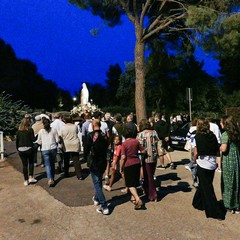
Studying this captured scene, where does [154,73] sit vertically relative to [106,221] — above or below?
above

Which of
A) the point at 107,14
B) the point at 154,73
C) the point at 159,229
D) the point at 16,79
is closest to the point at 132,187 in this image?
the point at 159,229

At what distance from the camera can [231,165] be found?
633cm

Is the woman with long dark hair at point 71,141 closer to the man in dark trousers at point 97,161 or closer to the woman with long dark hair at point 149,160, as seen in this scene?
the woman with long dark hair at point 149,160

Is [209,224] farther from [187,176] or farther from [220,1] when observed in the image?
[220,1]

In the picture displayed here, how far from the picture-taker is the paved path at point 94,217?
5.42 metres

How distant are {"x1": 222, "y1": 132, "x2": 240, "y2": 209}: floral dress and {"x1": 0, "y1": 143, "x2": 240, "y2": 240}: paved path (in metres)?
0.28

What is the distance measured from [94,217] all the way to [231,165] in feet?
8.39

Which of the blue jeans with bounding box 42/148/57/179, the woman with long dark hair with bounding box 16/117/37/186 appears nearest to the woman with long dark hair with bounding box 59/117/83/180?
the blue jeans with bounding box 42/148/57/179

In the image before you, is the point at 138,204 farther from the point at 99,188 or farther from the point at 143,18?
the point at 143,18

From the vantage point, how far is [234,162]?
6.34 meters

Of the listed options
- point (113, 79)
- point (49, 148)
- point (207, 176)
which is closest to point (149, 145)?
point (207, 176)

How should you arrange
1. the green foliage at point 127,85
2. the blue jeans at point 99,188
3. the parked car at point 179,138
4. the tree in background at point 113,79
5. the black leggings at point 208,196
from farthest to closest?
the tree in background at point 113,79
the green foliage at point 127,85
the parked car at point 179,138
the blue jeans at point 99,188
the black leggings at point 208,196

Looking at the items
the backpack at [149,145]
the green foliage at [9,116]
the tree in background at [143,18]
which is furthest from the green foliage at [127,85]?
the backpack at [149,145]

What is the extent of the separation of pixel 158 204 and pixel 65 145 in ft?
10.5
